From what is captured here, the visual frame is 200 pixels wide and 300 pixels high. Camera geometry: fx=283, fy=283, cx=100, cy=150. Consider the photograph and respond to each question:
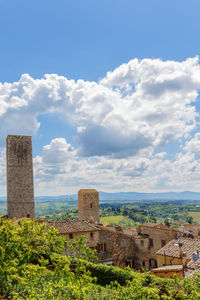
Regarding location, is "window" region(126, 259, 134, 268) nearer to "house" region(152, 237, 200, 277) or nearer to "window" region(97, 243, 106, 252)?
"window" region(97, 243, 106, 252)

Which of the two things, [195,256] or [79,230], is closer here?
[195,256]

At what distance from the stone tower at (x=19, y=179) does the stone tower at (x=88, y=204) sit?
21809 millimetres

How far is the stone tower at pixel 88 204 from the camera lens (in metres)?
58.8

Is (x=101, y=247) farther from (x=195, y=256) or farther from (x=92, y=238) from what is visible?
(x=195, y=256)

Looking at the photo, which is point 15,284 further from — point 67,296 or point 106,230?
point 106,230

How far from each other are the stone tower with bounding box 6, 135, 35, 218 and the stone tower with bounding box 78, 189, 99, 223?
71.6 feet

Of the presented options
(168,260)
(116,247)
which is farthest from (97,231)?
(168,260)

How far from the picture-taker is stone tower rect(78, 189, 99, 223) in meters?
58.8

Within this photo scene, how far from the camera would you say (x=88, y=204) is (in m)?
59.2

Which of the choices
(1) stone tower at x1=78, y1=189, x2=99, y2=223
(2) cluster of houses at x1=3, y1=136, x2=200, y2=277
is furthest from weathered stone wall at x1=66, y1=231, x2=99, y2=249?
(1) stone tower at x1=78, y1=189, x2=99, y2=223

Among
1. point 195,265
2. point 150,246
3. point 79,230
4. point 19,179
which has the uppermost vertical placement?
point 19,179

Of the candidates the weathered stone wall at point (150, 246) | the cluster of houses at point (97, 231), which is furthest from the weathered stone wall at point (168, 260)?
the weathered stone wall at point (150, 246)

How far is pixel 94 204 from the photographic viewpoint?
197 feet

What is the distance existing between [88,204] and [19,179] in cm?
2423
